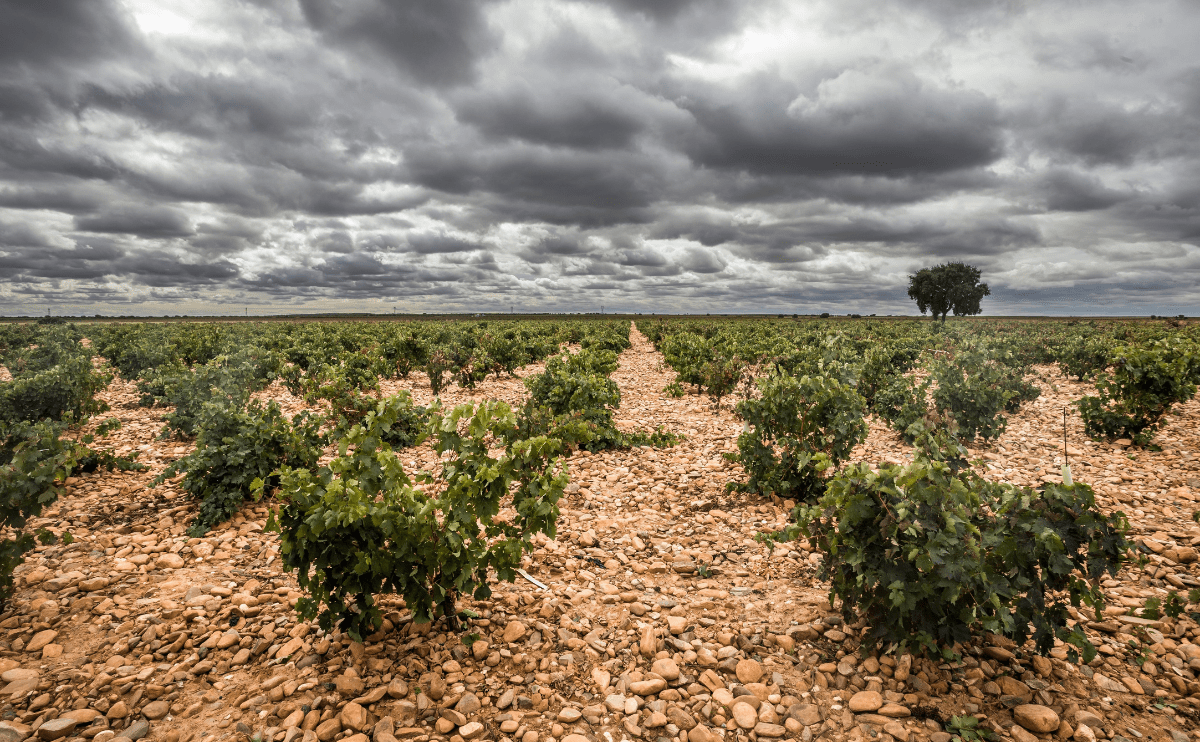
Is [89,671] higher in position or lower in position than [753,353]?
lower

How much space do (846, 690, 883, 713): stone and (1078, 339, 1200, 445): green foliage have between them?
11.8 metres

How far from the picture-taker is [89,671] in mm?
4453

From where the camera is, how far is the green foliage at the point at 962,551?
13.1ft

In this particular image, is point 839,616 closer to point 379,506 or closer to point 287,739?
point 379,506

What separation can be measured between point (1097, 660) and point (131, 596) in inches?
372

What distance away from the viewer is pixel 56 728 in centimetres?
379

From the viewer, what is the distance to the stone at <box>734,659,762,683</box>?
458cm

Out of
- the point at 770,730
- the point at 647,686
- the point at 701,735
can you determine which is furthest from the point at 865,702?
the point at 647,686

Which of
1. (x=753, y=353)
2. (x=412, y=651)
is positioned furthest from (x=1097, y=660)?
(x=753, y=353)

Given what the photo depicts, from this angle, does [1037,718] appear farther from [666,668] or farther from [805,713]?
[666,668]

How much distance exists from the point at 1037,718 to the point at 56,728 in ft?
23.4

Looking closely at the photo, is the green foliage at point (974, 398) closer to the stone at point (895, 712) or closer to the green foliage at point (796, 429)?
the green foliage at point (796, 429)

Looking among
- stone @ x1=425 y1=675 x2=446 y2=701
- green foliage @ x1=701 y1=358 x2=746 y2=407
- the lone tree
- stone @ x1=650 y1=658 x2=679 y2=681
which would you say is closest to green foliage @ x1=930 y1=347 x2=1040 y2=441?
green foliage @ x1=701 y1=358 x2=746 y2=407

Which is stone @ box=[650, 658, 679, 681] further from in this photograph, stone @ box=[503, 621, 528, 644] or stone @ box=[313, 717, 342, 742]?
stone @ box=[313, 717, 342, 742]
